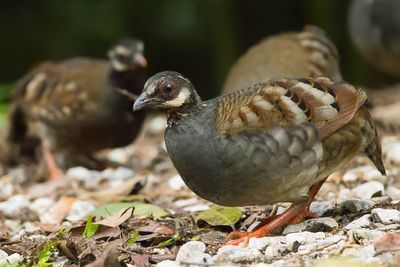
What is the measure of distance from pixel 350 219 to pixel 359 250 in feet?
2.46

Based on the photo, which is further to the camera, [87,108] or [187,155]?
[87,108]

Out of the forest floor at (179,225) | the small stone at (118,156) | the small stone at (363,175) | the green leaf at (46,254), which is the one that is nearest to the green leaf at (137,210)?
the forest floor at (179,225)

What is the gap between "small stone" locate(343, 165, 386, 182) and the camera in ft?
18.5

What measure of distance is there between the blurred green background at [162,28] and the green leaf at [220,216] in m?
6.83

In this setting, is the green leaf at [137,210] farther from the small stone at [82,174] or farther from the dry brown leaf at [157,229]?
the small stone at [82,174]

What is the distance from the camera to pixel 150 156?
7.75 m

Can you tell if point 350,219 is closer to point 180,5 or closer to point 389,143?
point 389,143

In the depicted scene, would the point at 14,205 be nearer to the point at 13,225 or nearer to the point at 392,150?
the point at 13,225

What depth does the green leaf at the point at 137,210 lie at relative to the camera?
5.05m

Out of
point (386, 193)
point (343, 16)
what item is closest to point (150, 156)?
point (386, 193)

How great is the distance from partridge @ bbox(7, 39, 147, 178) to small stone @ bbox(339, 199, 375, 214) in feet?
9.79

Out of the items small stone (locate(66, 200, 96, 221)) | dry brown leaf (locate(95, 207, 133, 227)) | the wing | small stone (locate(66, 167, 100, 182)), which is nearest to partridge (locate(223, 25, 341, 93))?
small stone (locate(66, 167, 100, 182))

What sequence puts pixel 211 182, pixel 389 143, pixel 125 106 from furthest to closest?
pixel 125 106, pixel 389 143, pixel 211 182

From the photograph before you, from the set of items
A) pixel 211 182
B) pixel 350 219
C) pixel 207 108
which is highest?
pixel 207 108
